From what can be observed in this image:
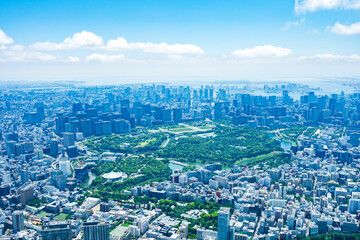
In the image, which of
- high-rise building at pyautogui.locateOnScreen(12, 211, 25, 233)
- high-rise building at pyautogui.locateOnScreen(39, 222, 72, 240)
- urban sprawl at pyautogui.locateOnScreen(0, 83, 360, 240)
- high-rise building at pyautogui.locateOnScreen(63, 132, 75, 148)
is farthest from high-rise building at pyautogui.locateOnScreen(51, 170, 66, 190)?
high-rise building at pyautogui.locateOnScreen(63, 132, 75, 148)

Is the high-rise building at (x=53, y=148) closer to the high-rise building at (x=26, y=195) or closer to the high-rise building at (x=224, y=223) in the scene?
the high-rise building at (x=26, y=195)

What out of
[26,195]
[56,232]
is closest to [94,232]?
[56,232]

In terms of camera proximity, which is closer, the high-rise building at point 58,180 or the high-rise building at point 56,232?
the high-rise building at point 56,232

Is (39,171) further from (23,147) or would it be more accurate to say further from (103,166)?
(23,147)

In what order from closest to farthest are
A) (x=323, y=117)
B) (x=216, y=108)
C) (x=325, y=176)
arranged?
(x=325, y=176)
(x=323, y=117)
(x=216, y=108)

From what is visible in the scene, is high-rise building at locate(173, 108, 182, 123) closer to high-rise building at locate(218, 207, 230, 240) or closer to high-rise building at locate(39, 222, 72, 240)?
high-rise building at locate(218, 207, 230, 240)

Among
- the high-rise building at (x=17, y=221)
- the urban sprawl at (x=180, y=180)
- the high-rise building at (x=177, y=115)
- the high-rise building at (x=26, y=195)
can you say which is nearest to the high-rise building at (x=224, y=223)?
the urban sprawl at (x=180, y=180)

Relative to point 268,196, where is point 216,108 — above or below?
above

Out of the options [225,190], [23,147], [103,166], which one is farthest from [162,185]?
[23,147]

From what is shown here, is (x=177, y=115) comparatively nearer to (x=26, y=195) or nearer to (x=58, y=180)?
(x=58, y=180)
